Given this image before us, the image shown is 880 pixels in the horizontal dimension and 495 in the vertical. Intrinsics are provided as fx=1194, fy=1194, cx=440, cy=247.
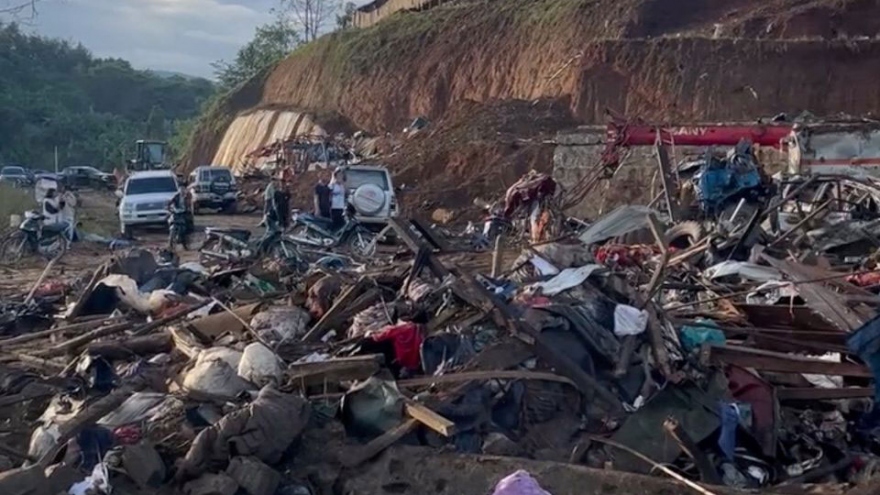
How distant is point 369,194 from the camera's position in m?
→ 24.6

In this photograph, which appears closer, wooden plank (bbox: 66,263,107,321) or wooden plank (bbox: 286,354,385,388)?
wooden plank (bbox: 286,354,385,388)

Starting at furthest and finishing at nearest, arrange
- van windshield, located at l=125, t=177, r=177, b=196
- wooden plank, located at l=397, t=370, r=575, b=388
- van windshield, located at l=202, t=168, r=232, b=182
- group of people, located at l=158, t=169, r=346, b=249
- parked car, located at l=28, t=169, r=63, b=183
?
van windshield, located at l=202, t=168, r=232, b=182
van windshield, located at l=125, t=177, r=177, b=196
parked car, located at l=28, t=169, r=63, b=183
group of people, located at l=158, t=169, r=346, b=249
wooden plank, located at l=397, t=370, r=575, b=388

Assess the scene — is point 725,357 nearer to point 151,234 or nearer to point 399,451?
point 399,451

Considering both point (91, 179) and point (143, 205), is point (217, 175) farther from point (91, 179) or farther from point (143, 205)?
point (91, 179)

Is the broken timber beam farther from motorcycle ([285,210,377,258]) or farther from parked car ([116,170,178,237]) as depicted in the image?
parked car ([116,170,178,237])

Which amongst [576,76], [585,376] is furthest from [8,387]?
[576,76]

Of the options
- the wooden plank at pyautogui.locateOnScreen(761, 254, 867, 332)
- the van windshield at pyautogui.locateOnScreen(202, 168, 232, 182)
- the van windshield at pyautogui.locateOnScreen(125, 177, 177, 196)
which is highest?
the wooden plank at pyautogui.locateOnScreen(761, 254, 867, 332)

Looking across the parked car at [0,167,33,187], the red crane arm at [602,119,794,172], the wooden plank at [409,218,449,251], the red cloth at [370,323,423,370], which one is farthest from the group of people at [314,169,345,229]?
the parked car at [0,167,33,187]

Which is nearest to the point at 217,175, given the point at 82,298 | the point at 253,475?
the point at 82,298

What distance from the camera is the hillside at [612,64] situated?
32125 millimetres

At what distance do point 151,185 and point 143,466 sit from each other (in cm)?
2417

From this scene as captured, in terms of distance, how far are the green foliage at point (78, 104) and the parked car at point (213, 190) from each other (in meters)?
26.3

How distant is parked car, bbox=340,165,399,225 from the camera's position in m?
24.1

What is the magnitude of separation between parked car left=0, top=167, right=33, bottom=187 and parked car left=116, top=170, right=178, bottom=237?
67.8 feet
